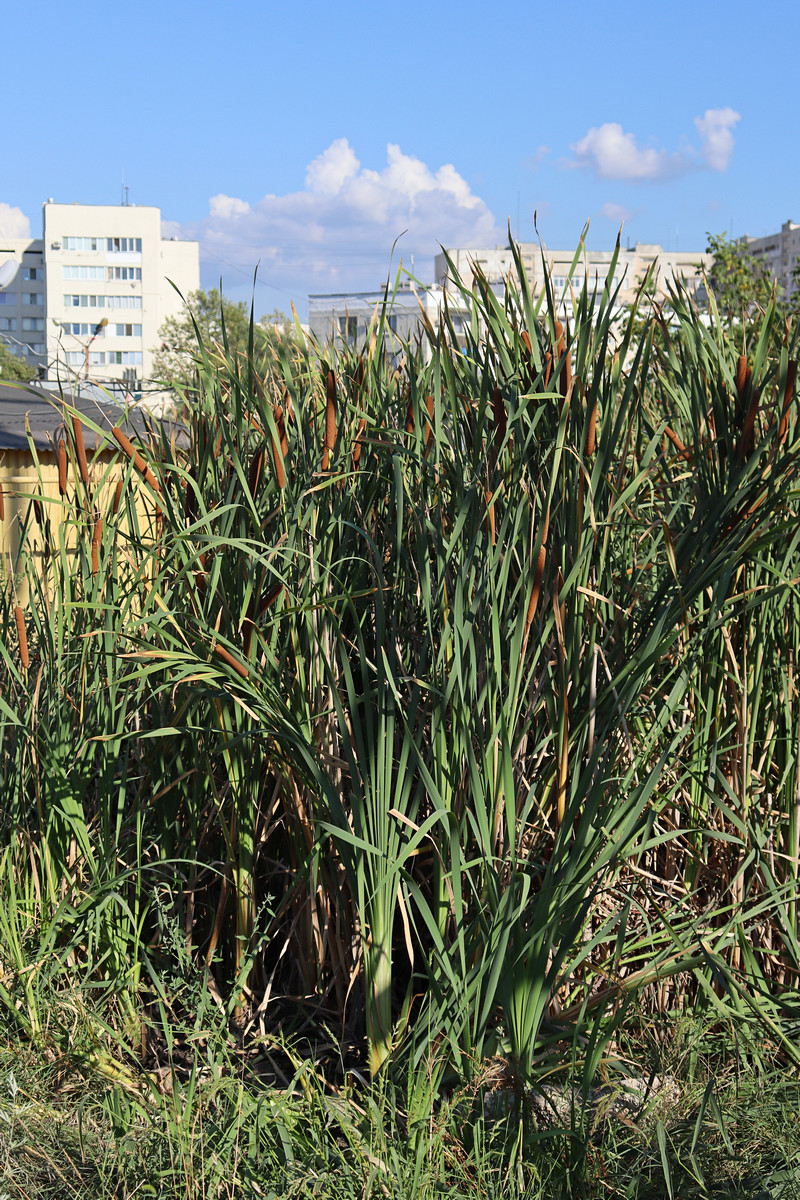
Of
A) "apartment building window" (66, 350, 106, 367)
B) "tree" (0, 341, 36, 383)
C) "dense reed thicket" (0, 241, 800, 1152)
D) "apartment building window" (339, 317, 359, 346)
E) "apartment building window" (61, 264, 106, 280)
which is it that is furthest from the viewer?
"apartment building window" (61, 264, 106, 280)

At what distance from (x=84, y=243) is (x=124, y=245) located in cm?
337

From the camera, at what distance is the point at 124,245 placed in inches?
2936

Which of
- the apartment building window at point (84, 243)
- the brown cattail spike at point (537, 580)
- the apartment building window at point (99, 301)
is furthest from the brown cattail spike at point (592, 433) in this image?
the apartment building window at point (84, 243)

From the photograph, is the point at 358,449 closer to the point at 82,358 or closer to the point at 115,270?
the point at 82,358

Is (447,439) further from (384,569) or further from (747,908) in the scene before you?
(747,908)

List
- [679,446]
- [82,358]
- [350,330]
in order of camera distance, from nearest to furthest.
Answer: [679,446] < [350,330] < [82,358]

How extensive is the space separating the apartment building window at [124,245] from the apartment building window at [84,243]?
548 millimetres

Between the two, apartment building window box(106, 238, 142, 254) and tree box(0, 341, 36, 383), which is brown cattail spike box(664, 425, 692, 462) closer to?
tree box(0, 341, 36, 383)

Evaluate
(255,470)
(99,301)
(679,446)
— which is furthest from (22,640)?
(99,301)

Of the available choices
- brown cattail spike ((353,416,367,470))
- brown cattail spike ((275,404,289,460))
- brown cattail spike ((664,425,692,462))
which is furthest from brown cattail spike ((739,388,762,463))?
brown cattail spike ((275,404,289,460))

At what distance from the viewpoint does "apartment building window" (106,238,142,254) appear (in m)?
74.2

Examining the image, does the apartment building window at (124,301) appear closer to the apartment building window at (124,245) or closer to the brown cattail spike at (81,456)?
the apartment building window at (124,245)

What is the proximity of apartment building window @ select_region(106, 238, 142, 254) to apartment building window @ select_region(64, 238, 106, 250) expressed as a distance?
21.6 inches

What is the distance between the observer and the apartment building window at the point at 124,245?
2923 inches
